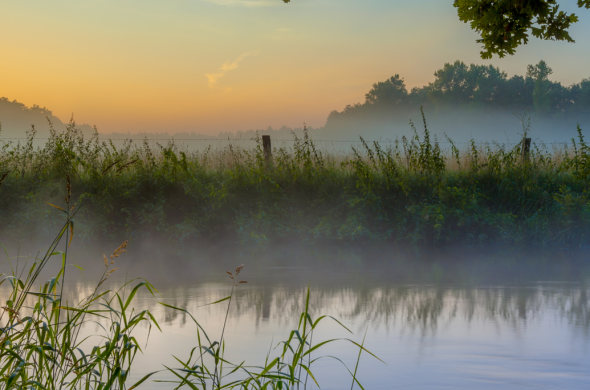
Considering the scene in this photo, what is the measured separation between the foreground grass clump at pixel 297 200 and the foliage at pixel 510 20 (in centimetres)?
469

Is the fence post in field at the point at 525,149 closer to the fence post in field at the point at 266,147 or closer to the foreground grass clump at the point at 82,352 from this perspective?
the fence post in field at the point at 266,147

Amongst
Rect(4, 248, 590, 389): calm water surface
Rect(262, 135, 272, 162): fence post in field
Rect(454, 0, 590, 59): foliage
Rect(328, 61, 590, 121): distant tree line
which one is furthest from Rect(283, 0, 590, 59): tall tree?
Rect(328, 61, 590, 121): distant tree line

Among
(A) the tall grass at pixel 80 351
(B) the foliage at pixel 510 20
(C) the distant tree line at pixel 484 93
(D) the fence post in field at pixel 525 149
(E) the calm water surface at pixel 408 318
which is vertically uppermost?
(C) the distant tree line at pixel 484 93

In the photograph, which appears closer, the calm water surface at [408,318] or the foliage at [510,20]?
the calm water surface at [408,318]

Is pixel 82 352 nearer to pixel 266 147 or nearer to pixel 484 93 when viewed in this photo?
pixel 266 147

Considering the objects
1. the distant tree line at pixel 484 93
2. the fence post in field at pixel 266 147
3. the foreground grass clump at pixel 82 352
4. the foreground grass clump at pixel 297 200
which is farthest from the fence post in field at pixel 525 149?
the distant tree line at pixel 484 93

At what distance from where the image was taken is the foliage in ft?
18.0

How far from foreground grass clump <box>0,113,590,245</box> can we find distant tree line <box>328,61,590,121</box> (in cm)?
5865

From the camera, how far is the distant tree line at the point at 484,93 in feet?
207

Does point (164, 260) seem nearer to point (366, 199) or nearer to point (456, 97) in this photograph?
point (366, 199)

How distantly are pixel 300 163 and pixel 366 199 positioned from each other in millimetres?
2054

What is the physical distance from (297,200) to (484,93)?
206ft

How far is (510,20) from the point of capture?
561cm

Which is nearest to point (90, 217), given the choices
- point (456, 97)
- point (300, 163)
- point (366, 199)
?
point (300, 163)
